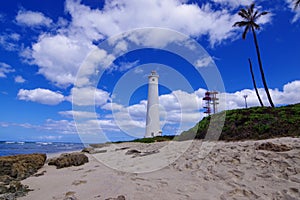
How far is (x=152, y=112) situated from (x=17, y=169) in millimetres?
20323

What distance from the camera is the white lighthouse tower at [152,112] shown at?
86.9 ft

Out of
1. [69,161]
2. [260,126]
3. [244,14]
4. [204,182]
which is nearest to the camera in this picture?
[204,182]

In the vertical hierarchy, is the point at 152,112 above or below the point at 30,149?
above

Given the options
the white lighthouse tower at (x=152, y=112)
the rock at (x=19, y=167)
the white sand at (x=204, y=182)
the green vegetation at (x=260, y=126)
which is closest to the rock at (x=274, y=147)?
the white sand at (x=204, y=182)

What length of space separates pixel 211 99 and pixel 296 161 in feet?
113

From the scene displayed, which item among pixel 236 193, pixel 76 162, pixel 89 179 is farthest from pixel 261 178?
pixel 76 162

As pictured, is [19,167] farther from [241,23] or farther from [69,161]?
[241,23]

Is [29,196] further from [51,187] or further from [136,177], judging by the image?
[136,177]

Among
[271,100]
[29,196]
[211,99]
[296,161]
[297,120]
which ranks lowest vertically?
[29,196]

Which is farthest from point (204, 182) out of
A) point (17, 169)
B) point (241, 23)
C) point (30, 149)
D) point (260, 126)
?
point (30, 149)

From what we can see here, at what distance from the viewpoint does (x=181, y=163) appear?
680 centimetres

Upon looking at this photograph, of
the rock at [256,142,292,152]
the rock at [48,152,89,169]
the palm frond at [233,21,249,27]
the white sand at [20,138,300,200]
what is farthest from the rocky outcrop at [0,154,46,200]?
the palm frond at [233,21,249,27]

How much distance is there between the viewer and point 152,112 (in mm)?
26844

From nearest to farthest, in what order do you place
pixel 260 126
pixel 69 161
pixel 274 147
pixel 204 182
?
pixel 204 182
pixel 274 147
pixel 69 161
pixel 260 126
